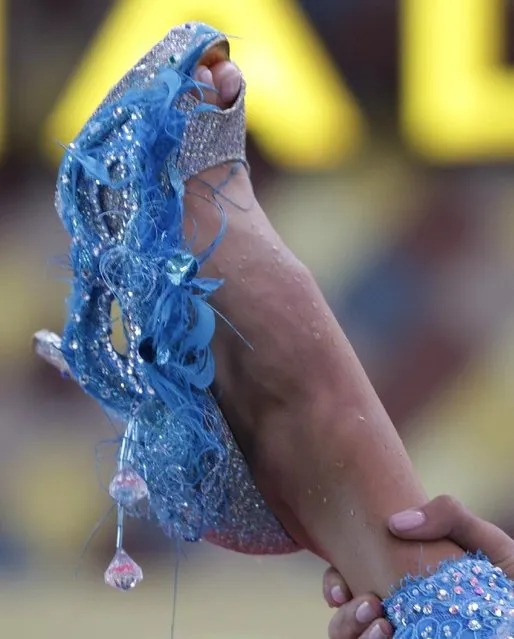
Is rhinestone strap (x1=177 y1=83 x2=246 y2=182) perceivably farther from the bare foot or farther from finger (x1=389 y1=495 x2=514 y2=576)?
finger (x1=389 y1=495 x2=514 y2=576)

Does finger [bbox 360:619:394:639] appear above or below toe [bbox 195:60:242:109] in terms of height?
below

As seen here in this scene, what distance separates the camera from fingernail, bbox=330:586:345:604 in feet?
2.25

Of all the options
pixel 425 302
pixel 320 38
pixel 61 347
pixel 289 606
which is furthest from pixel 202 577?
pixel 61 347

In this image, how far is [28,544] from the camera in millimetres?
2006

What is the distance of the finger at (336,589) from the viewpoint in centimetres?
69

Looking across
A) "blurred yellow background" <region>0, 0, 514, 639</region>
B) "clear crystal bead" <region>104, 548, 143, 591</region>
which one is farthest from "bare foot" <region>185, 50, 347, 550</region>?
"blurred yellow background" <region>0, 0, 514, 639</region>

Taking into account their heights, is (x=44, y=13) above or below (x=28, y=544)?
above

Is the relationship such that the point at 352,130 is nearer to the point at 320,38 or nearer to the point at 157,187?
the point at 320,38

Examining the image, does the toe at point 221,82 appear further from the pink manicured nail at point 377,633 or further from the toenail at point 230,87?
the pink manicured nail at point 377,633

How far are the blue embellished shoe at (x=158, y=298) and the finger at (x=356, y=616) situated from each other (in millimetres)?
81

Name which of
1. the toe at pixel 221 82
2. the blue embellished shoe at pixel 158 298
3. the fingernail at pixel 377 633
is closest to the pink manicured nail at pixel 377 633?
the fingernail at pixel 377 633

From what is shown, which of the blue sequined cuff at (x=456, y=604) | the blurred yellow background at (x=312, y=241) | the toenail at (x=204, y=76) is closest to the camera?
the blue sequined cuff at (x=456, y=604)

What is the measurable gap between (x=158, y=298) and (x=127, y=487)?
0.14m

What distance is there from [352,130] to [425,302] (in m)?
0.35
